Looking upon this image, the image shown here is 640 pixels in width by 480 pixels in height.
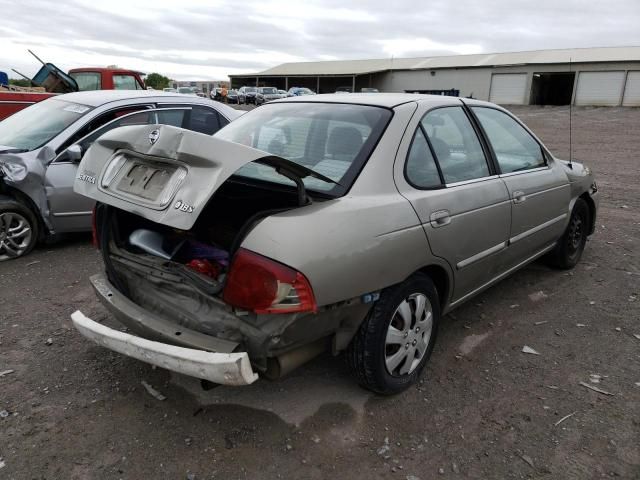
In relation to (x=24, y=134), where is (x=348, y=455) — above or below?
below

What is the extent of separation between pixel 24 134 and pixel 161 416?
411cm

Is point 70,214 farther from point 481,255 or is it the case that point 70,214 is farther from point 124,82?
point 124,82

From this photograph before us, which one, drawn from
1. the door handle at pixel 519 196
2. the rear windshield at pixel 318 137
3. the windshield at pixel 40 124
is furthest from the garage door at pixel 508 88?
the rear windshield at pixel 318 137

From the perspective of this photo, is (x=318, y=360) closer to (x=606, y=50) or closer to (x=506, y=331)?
(x=506, y=331)

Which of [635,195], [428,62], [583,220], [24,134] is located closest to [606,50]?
[428,62]

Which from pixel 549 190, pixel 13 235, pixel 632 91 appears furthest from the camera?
pixel 632 91

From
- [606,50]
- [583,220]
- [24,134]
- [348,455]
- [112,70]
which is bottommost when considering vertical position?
[348,455]

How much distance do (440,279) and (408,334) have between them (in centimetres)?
45

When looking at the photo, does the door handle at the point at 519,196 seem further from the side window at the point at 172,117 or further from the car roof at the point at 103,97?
the car roof at the point at 103,97

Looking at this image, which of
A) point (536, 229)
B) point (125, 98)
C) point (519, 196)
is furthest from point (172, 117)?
point (536, 229)

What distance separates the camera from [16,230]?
16.3 ft

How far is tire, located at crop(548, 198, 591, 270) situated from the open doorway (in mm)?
38154

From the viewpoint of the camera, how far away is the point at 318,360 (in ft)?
10.6

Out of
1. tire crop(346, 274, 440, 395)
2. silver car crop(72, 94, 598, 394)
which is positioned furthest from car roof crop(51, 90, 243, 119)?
tire crop(346, 274, 440, 395)
